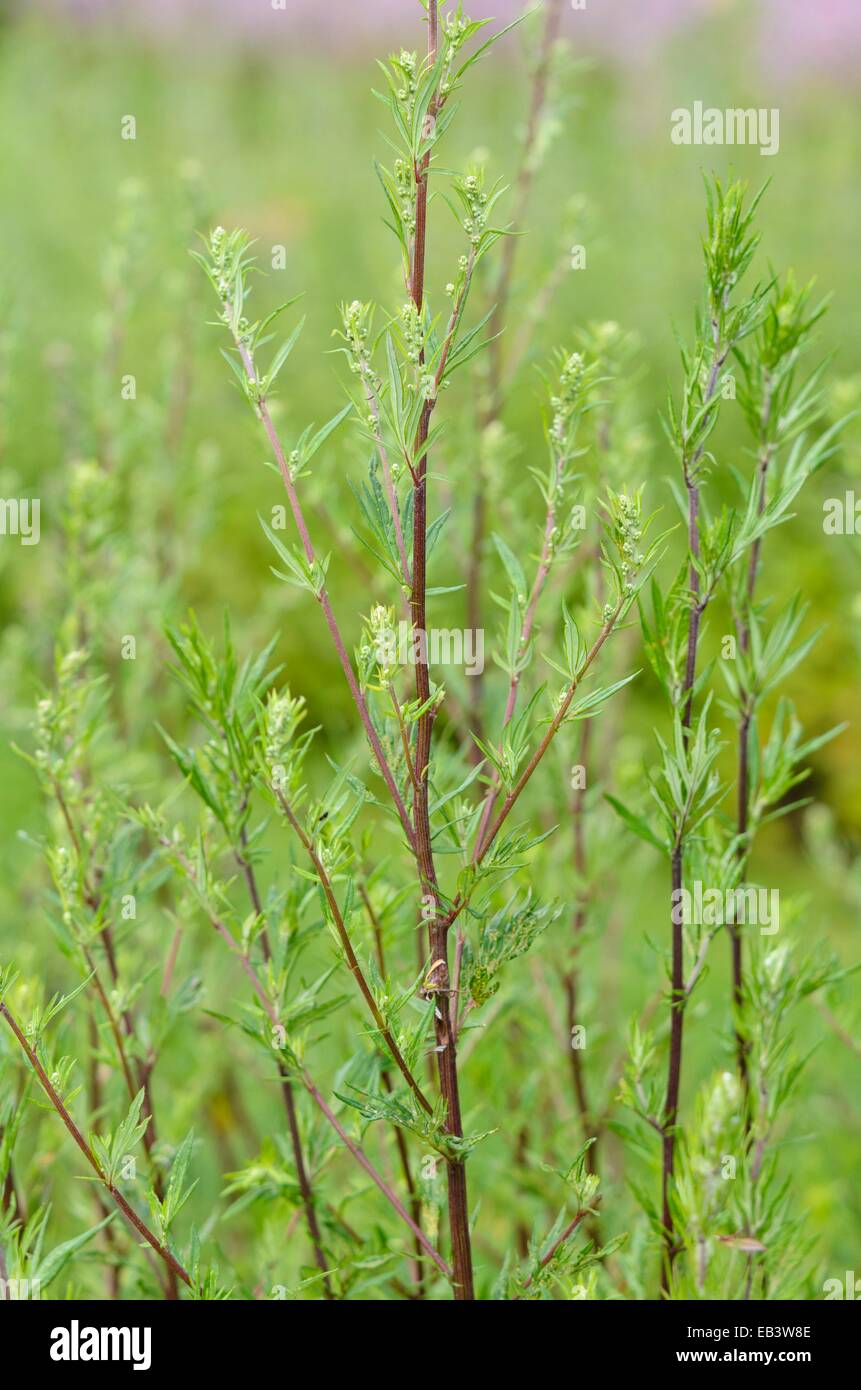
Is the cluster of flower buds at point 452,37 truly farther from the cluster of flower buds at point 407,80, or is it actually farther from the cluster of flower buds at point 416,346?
the cluster of flower buds at point 416,346

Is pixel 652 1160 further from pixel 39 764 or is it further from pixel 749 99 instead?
pixel 749 99

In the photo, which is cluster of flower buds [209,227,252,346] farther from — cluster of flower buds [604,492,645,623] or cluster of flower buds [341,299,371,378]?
cluster of flower buds [604,492,645,623]

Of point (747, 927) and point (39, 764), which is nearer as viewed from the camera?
point (39, 764)

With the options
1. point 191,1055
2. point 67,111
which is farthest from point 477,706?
point 67,111

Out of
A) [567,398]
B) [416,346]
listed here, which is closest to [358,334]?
[416,346]

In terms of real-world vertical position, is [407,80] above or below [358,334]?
above

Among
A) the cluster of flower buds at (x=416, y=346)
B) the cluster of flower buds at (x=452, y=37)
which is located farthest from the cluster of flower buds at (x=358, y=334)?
the cluster of flower buds at (x=452, y=37)

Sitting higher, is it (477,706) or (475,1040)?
(477,706)

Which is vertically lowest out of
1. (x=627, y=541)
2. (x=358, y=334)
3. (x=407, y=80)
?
(x=627, y=541)

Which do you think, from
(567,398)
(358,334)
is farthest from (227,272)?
(567,398)

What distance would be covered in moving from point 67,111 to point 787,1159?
20.7 feet

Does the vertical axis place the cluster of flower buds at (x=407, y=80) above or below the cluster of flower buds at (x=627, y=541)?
above

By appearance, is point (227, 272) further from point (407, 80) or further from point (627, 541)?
point (627, 541)
